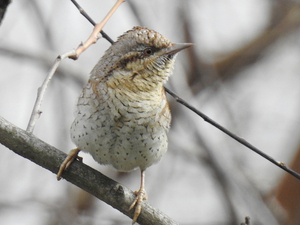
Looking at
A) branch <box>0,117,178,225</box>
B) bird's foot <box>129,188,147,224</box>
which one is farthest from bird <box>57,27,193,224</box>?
branch <box>0,117,178,225</box>

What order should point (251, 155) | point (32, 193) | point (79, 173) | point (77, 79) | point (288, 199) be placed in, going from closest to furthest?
1. point (79, 173)
2. point (32, 193)
3. point (77, 79)
4. point (288, 199)
5. point (251, 155)

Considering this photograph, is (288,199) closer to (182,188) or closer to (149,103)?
(182,188)

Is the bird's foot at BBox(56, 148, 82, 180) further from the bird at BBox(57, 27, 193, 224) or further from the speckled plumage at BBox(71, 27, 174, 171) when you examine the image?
the speckled plumage at BBox(71, 27, 174, 171)

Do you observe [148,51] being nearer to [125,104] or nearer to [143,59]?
[143,59]

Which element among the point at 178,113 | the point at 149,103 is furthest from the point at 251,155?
the point at 149,103

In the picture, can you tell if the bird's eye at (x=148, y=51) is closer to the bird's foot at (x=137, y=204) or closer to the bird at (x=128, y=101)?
the bird at (x=128, y=101)

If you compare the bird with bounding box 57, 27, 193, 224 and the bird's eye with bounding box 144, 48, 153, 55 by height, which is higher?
the bird's eye with bounding box 144, 48, 153, 55
